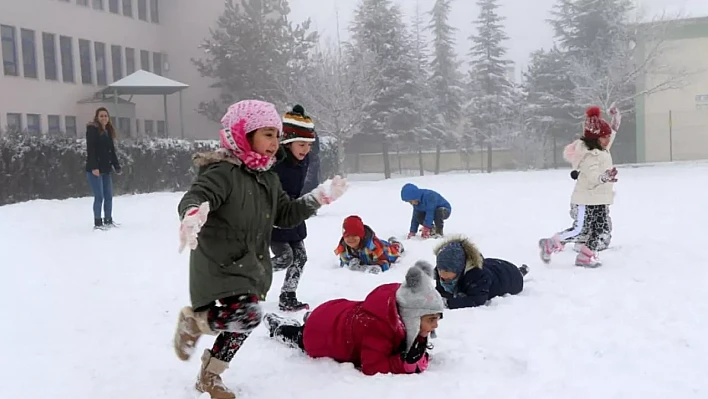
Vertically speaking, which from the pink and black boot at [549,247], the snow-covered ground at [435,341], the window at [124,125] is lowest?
the snow-covered ground at [435,341]

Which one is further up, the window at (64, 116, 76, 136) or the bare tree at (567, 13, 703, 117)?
the bare tree at (567, 13, 703, 117)

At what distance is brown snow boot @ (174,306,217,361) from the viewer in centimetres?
343

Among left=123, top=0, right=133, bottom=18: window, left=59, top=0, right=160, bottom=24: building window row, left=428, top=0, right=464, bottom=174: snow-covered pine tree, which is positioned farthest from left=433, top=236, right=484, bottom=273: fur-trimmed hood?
left=428, top=0, right=464, bottom=174: snow-covered pine tree

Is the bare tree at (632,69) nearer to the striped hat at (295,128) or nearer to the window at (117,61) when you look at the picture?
the window at (117,61)

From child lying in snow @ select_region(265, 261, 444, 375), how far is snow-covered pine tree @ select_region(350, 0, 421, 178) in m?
31.5

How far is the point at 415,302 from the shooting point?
388cm

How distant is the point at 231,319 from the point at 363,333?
34.5 inches

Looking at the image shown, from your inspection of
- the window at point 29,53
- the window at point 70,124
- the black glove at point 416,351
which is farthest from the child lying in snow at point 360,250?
the window at point 70,124

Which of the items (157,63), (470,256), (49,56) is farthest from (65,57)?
(470,256)

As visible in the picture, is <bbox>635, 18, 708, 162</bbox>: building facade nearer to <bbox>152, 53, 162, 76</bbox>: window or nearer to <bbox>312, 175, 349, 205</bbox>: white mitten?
<bbox>152, 53, 162, 76</bbox>: window

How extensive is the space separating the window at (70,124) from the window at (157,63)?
251 inches

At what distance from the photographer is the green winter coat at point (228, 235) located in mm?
3383

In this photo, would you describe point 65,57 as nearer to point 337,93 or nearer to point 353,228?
point 337,93

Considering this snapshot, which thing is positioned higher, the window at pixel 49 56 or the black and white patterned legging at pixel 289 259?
the window at pixel 49 56
